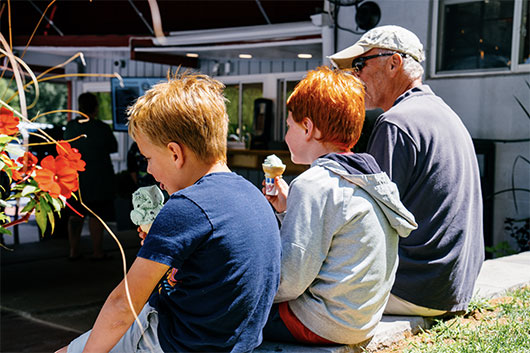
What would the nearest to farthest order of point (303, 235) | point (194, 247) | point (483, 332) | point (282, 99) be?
1. point (194, 247)
2. point (303, 235)
3. point (483, 332)
4. point (282, 99)

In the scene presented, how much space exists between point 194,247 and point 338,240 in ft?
2.02

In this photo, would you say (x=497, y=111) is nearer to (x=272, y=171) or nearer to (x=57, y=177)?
(x=272, y=171)

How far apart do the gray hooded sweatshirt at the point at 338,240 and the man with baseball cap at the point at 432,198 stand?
1.37 ft

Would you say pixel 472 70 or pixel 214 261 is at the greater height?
pixel 472 70

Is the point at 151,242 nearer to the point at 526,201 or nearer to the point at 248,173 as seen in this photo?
the point at 526,201

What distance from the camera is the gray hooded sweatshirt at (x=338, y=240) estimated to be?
199cm

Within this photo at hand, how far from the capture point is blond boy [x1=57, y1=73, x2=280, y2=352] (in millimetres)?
1611

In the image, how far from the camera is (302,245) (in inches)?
78.2

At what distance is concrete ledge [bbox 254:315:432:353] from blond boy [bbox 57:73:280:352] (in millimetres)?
357

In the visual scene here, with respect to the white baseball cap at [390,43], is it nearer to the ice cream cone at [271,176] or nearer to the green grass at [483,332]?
the ice cream cone at [271,176]

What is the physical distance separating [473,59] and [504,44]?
0.32 m

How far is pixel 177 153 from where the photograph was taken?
1.73 m

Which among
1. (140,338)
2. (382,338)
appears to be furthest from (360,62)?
(140,338)

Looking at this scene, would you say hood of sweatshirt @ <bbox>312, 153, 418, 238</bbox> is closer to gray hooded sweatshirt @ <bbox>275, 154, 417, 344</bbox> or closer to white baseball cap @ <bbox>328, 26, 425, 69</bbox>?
gray hooded sweatshirt @ <bbox>275, 154, 417, 344</bbox>
